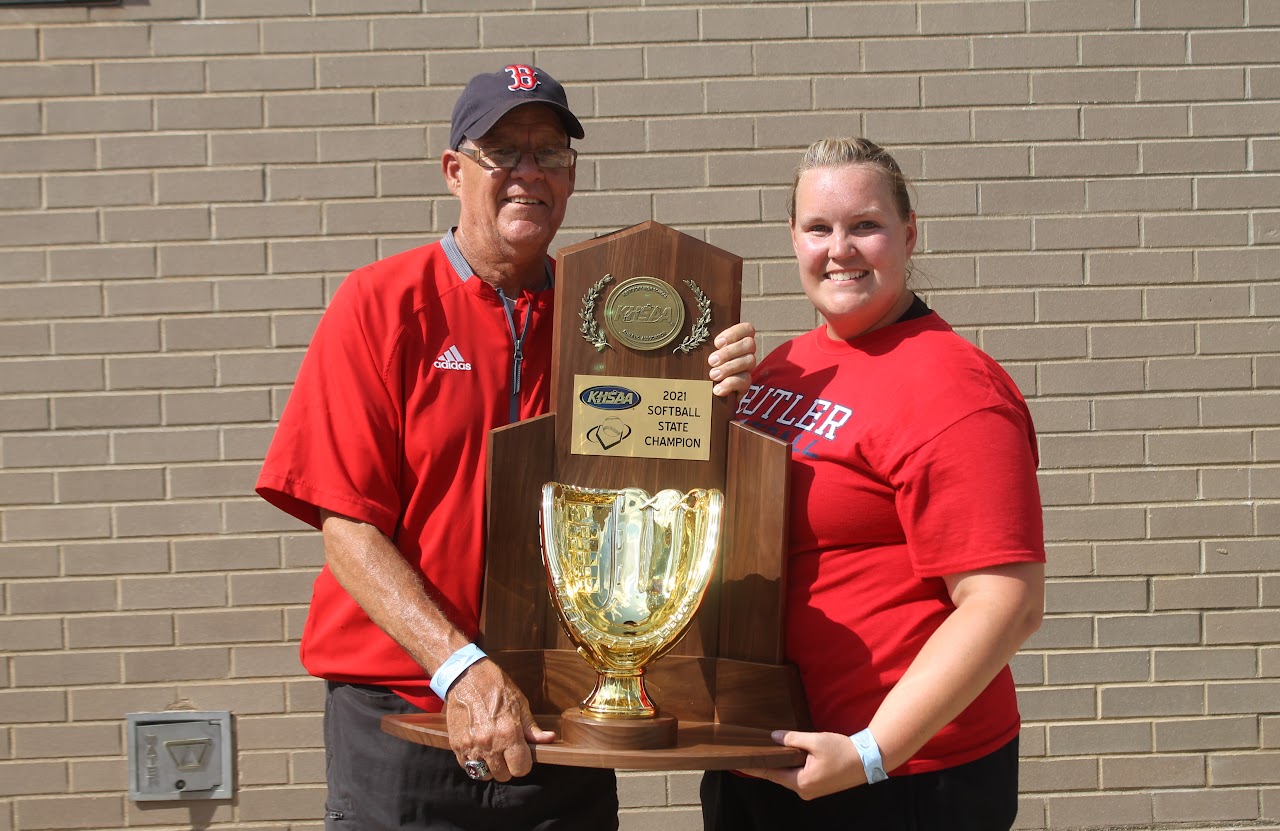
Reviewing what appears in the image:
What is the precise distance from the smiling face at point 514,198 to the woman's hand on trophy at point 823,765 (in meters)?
1.13

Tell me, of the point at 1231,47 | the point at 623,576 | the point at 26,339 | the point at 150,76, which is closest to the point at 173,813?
the point at 26,339

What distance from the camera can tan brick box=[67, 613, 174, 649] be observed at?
3818mm

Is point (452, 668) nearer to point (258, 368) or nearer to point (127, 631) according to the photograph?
point (258, 368)

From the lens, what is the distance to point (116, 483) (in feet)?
12.5

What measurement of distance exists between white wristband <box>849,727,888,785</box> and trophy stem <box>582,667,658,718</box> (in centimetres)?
36

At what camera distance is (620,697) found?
209cm

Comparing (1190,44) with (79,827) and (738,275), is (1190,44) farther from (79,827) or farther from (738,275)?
(79,827)

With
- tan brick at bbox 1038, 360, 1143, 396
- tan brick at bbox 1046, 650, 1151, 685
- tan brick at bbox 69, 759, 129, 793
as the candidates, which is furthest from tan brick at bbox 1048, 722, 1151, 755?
tan brick at bbox 69, 759, 129, 793

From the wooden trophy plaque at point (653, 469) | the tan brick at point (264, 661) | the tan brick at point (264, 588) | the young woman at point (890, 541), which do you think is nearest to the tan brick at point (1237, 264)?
the young woman at point (890, 541)

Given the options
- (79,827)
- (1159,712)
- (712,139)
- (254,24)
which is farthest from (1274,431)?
(79,827)

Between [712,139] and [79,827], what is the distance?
9.86 ft

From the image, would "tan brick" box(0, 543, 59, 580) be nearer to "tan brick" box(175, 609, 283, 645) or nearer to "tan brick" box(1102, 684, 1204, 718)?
"tan brick" box(175, 609, 283, 645)

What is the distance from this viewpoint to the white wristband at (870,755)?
197cm

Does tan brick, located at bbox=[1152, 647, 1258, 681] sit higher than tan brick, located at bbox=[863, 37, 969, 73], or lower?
lower
